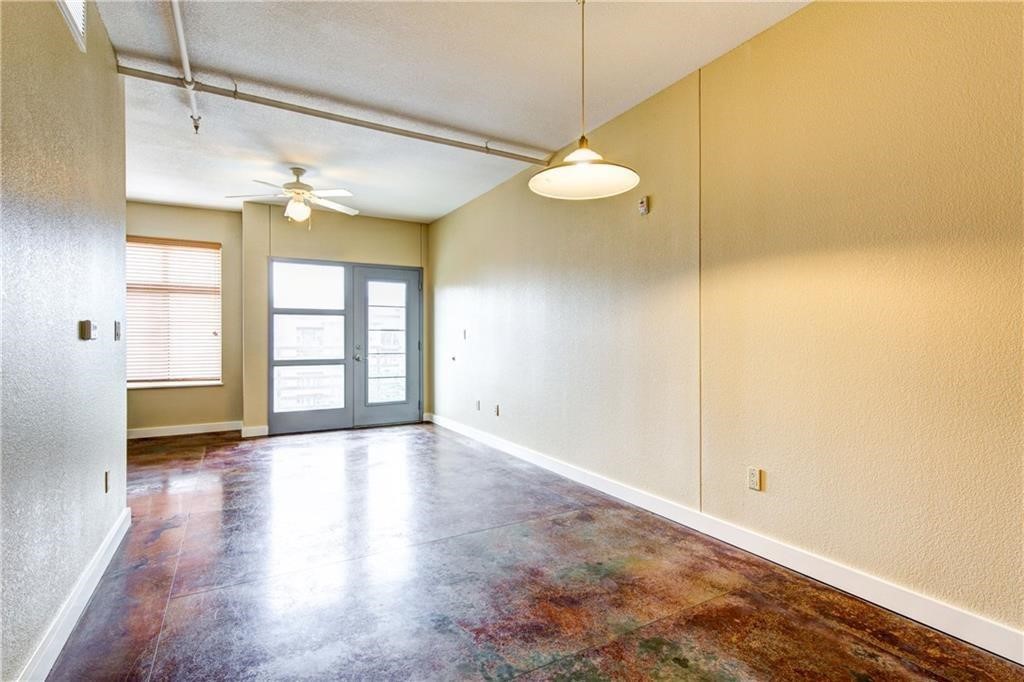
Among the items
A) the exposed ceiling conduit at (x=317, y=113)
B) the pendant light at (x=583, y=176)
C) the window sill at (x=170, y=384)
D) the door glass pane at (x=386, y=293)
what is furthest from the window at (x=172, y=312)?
the pendant light at (x=583, y=176)

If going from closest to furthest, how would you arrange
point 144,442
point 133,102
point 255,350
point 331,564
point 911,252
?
1. point 911,252
2. point 331,564
3. point 133,102
4. point 144,442
5. point 255,350

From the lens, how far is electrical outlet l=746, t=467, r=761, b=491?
9.07ft

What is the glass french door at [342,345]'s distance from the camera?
6.32m

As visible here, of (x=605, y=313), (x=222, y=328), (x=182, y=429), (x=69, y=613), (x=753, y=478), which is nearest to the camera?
(x=69, y=613)

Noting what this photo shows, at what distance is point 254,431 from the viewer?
6.11m

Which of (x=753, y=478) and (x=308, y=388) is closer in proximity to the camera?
(x=753, y=478)

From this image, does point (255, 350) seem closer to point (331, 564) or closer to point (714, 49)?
point (331, 564)

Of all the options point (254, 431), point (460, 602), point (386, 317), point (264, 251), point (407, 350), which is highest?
point (264, 251)

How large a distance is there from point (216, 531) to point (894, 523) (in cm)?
381

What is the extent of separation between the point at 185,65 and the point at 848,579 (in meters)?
4.54

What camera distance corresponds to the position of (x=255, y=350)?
616cm

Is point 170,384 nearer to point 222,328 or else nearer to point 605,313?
point 222,328

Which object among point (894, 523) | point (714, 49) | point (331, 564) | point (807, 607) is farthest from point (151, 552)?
point (714, 49)

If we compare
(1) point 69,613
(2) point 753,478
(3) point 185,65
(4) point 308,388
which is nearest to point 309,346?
(4) point 308,388
